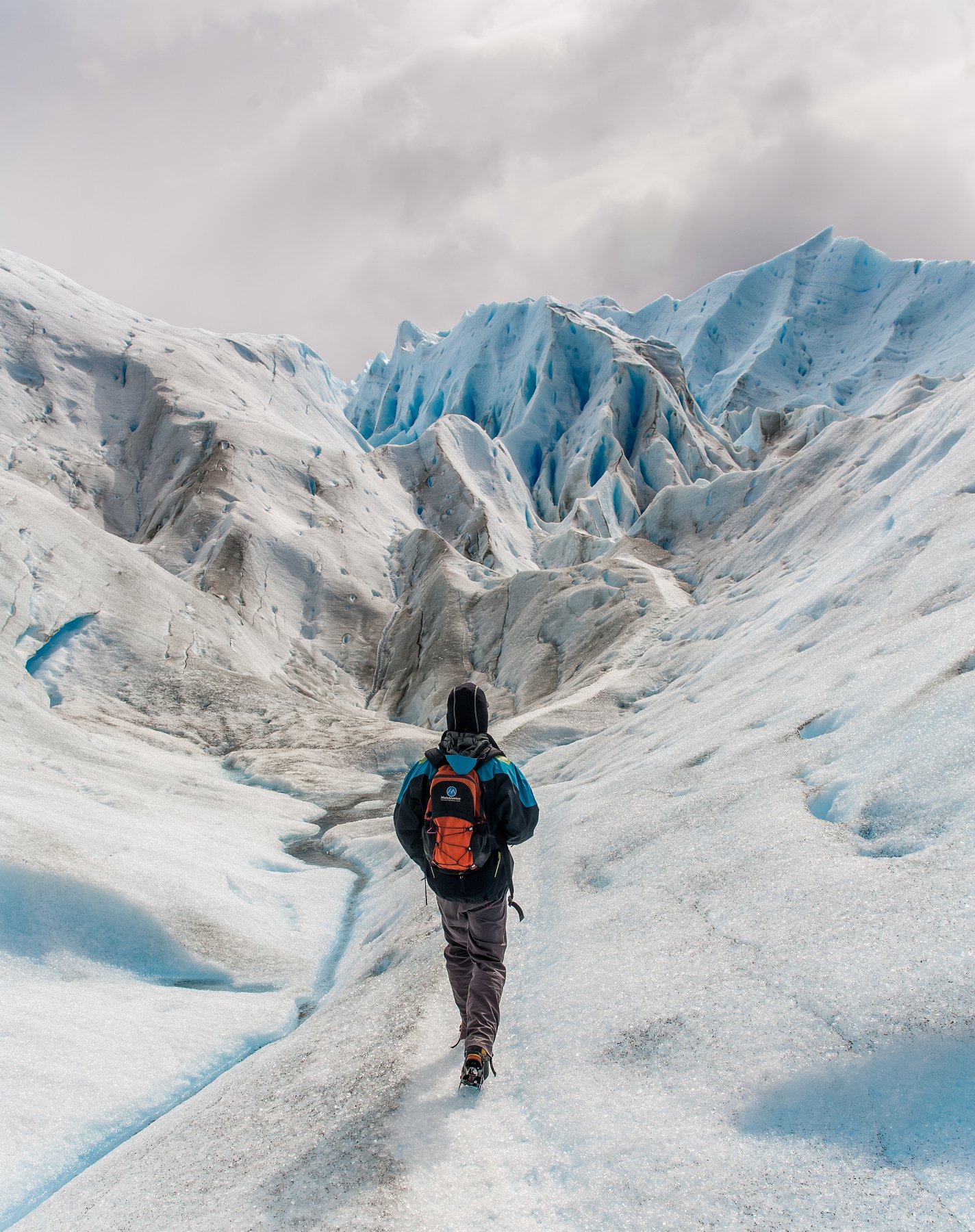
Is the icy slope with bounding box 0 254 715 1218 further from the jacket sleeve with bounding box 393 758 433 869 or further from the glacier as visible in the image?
the jacket sleeve with bounding box 393 758 433 869

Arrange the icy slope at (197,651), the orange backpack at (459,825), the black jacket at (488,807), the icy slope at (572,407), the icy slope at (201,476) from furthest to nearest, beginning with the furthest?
the icy slope at (572,407) → the icy slope at (201,476) → the icy slope at (197,651) → the black jacket at (488,807) → the orange backpack at (459,825)

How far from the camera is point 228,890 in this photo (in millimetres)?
10992

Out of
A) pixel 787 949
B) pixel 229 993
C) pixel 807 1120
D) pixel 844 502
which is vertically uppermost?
pixel 844 502

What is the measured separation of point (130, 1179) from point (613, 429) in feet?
244

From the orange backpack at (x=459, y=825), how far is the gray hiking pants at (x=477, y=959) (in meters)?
0.37

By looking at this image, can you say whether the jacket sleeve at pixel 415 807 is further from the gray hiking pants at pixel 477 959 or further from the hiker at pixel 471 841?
the gray hiking pants at pixel 477 959

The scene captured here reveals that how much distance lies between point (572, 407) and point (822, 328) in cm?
4951

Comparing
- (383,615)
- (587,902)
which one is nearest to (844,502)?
(587,902)

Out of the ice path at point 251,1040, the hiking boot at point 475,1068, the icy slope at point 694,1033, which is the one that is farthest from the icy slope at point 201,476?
the hiking boot at point 475,1068

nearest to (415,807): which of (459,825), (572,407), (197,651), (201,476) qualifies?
(459,825)

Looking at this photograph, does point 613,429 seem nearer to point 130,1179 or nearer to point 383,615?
point 383,615

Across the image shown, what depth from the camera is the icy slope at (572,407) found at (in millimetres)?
68875

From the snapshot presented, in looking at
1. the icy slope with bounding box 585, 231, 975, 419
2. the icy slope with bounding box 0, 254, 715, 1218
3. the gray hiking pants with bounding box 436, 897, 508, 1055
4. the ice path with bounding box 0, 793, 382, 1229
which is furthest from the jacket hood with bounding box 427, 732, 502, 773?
the icy slope with bounding box 585, 231, 975, 419

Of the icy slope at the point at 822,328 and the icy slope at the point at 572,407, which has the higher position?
the icy slope at the point at 822,328
